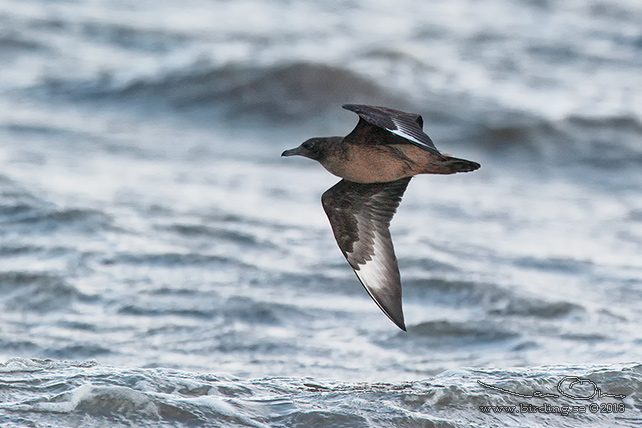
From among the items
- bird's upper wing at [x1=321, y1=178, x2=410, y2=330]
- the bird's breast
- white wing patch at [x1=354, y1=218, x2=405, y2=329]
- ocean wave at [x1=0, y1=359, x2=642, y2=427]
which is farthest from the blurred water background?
the bird's breast

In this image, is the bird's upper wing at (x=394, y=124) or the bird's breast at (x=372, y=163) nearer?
the bird's upper wing at (x=394, y=124)

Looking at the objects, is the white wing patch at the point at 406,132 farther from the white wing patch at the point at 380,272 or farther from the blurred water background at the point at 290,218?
the blurred water background at the point at 290,218

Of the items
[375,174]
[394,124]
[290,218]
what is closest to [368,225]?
[375,174]

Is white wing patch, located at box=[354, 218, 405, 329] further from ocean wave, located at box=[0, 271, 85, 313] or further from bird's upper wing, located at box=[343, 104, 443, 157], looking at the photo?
ocean wave, located at box=[0, 271, 85, 313]

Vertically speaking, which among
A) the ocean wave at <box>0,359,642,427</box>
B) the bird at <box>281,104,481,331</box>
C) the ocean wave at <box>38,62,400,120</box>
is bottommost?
the ocean wave at <box>0,359,642,427</box>

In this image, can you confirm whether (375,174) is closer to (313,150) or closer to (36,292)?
(313,150)

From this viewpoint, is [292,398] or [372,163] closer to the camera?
[292,398]

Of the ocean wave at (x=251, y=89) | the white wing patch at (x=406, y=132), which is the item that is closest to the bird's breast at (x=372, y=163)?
the white wing patch at (x=406, y=132)

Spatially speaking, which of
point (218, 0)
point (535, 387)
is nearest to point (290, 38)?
point (218, 0)
